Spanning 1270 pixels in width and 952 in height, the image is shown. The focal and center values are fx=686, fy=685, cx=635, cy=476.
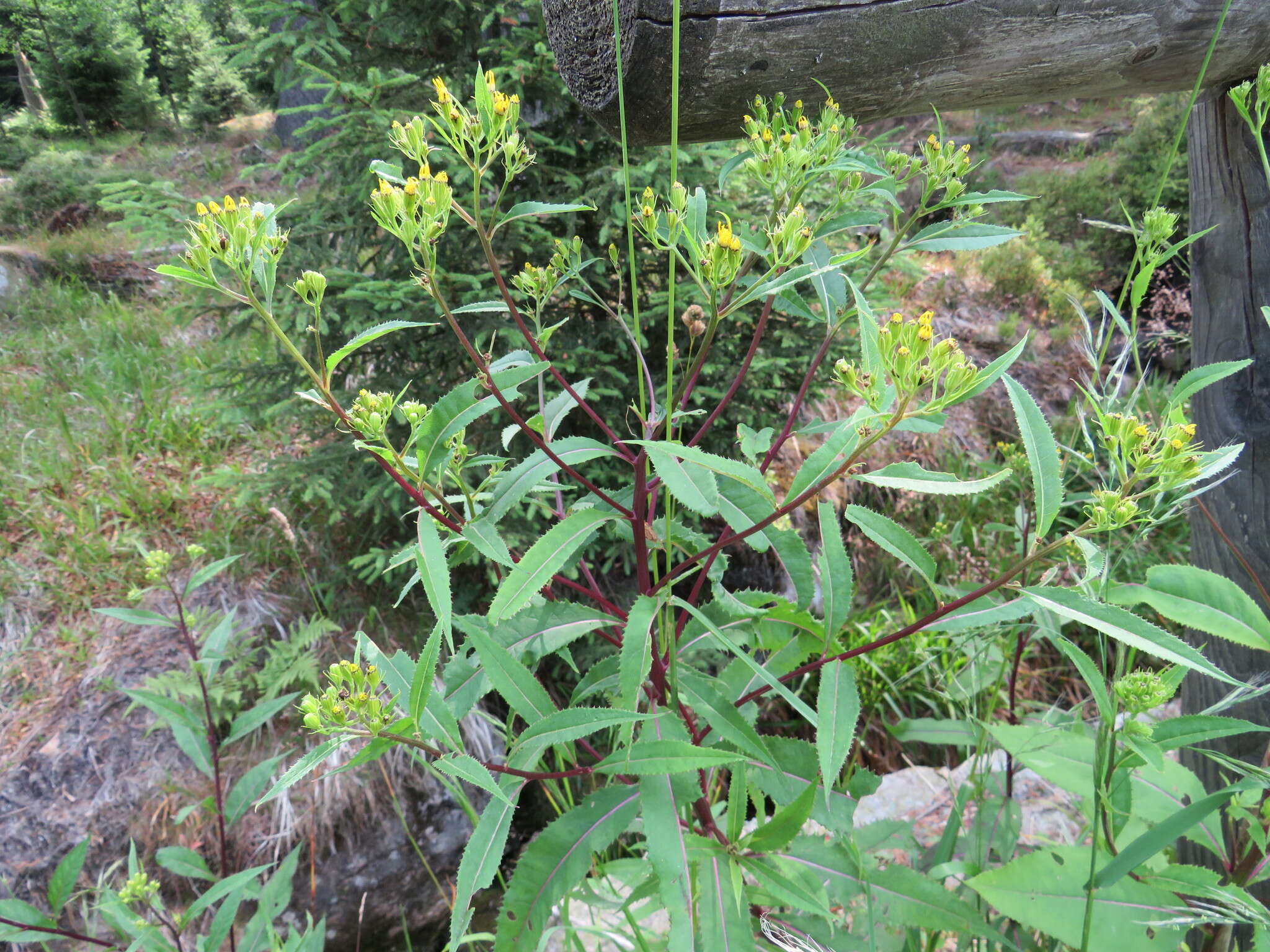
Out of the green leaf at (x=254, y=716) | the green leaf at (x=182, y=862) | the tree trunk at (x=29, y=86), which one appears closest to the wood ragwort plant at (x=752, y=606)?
the green leaf at (x=254, y=716)

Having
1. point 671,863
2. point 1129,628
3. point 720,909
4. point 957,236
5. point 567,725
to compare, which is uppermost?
point 957,236

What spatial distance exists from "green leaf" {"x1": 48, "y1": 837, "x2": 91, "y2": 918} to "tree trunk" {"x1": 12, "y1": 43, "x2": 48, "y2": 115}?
1400 cm

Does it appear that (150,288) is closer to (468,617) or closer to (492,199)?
(492,199)

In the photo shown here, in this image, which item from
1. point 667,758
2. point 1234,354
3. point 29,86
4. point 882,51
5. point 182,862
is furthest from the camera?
point 29,86

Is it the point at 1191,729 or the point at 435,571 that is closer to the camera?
the point at 435,571

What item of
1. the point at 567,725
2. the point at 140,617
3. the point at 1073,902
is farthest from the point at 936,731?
the point at 140,617

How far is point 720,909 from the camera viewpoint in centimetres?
67

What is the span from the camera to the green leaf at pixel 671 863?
1.97 feet

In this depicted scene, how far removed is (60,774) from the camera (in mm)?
2064

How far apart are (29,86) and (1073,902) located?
1549cm

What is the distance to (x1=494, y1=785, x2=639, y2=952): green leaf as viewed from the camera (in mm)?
640

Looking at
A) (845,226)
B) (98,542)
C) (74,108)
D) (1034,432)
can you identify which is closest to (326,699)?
(1034,432)

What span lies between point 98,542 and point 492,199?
1.90m

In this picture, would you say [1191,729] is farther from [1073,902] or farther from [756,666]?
[756,666]
